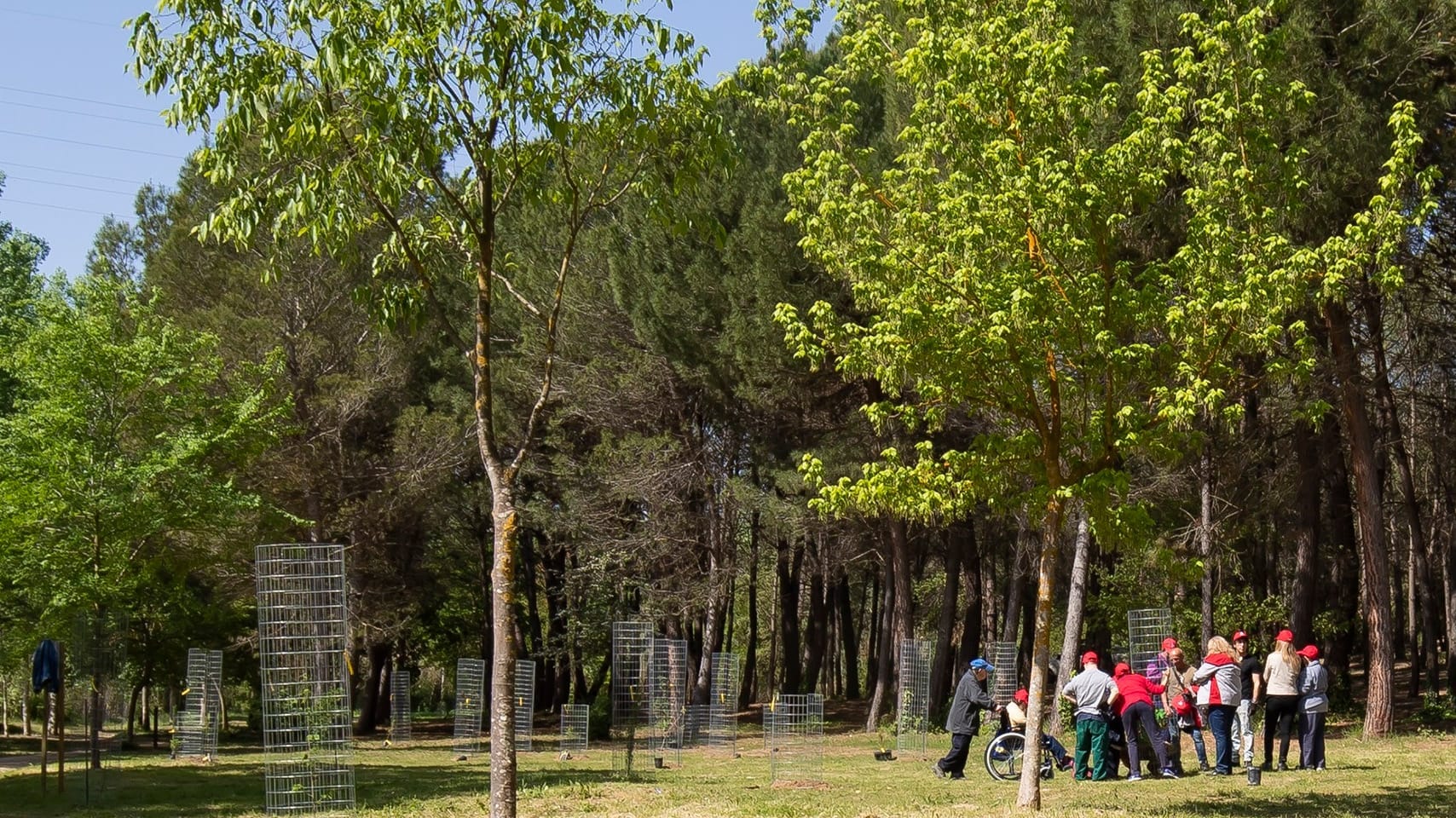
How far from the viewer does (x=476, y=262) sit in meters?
10.8

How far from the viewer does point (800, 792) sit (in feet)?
45.9

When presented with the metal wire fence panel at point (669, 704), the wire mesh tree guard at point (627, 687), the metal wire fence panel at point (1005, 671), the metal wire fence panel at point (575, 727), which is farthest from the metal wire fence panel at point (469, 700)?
the metal wire fence panel at point (1005, 671)

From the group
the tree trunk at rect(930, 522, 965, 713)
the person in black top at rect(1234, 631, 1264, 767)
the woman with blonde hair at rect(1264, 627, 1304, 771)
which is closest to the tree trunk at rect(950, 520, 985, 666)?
the tree trunk at rect(930, 522, 965, 713)

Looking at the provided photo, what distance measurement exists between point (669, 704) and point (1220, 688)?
1236 centimetres

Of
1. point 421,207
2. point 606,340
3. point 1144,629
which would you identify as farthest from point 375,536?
point 421,207

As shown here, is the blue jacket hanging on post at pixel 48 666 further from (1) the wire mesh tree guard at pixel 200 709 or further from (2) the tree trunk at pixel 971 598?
(2) the tree trunk at pixel 971 598

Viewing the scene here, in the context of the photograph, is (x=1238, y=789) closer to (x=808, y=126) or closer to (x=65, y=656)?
(x=808, y=126)

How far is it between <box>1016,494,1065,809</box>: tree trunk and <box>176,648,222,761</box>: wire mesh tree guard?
16.9m

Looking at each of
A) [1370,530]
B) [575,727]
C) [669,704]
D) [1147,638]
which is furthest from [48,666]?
[1370,530]

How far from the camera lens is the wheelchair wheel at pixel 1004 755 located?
15.2m

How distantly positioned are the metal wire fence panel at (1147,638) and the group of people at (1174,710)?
10.1 ft

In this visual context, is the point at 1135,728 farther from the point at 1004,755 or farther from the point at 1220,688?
the point at 1004,755

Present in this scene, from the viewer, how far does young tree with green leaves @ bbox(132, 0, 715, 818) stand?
8.51 m

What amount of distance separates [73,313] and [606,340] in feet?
39.9
